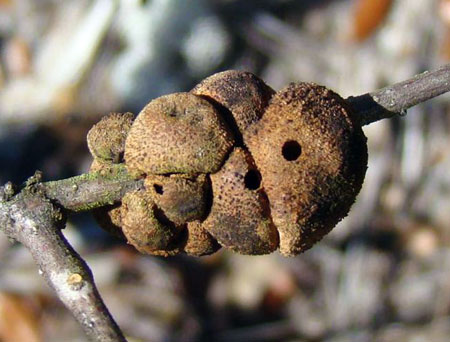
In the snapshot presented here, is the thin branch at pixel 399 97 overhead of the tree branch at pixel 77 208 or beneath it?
overhead

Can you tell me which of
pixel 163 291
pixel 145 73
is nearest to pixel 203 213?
pixel 163 291

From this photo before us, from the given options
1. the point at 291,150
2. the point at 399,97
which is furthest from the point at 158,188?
the point at 399,97

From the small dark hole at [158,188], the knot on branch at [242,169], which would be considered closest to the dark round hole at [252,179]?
the knot on branch at [242,169]

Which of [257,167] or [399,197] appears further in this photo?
[399,197]

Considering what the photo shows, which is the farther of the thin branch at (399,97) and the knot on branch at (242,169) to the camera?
the thin branch at (399,97)

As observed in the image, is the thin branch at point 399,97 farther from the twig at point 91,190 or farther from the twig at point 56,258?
the twig at point 56,258

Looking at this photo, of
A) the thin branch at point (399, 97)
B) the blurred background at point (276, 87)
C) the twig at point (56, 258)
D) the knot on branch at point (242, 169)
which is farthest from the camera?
the blurred background at point (276, 87)

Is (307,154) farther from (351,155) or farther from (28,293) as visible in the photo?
(28,293)
